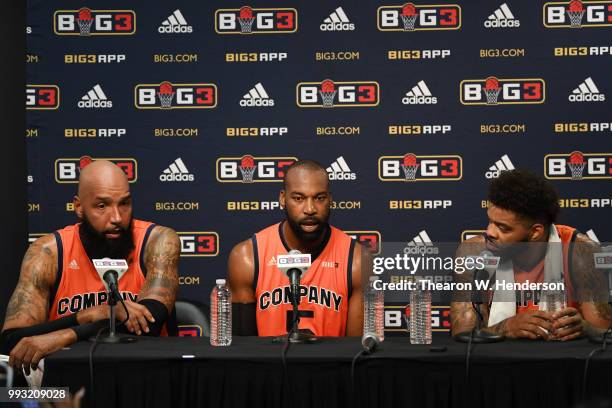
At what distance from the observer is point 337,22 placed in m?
5.27

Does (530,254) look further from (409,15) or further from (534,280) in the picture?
(409,15)

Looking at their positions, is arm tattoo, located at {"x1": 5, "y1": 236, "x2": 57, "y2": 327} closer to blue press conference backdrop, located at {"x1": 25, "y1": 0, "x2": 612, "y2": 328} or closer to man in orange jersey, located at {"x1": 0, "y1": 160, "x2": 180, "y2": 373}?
man in orange jersey, located at {"x1": 0, "y1": 160, "x2": 180, "y2": 373}

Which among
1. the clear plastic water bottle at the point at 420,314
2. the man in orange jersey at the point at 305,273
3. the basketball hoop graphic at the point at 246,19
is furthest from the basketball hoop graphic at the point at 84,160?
the clear plastic water bottle at the point at 420,314

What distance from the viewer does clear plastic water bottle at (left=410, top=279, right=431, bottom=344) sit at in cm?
305

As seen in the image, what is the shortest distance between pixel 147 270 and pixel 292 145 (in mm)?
1673

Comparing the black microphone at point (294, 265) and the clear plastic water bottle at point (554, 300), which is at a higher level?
the black microphone at point (294, 265)

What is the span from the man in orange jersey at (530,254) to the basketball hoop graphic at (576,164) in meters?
1.40

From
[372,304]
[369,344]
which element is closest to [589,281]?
[372,304]

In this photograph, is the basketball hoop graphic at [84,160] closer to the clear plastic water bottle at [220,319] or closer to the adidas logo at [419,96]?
the adidas logo at [419,96]

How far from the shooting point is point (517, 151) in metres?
5.15

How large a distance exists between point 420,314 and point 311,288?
3.56ft

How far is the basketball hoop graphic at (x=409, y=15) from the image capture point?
5.21m

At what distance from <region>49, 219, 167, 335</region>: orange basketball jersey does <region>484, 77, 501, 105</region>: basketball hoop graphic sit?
7.98 feet

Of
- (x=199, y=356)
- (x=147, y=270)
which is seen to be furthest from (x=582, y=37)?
(x=199, y=356)
